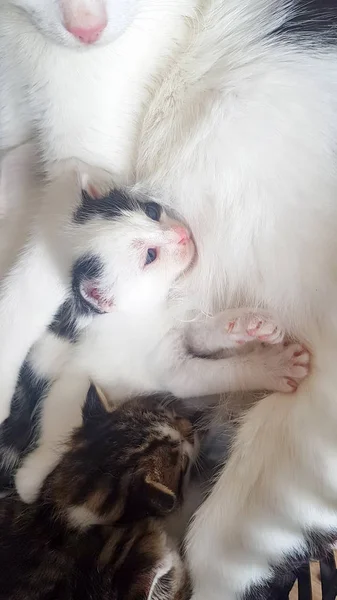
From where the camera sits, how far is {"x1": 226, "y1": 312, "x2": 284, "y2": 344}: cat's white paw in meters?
1.23

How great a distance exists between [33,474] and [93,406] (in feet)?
0.65

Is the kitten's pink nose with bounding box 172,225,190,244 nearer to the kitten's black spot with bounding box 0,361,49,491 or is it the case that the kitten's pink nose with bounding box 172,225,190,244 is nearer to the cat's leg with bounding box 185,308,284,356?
the cat's leg with bounding box 185,308,284,356

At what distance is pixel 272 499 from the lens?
1.06m

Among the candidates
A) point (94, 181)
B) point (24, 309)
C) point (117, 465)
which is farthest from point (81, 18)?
point (117, 465)

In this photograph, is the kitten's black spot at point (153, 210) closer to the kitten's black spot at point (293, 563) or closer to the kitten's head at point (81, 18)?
the kitten's head at point (81, 18)

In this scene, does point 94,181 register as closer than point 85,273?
No

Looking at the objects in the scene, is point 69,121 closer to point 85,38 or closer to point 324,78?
point 85,38

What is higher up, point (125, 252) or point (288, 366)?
point (125, 252)

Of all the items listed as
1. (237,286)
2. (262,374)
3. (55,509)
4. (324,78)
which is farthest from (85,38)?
(55,509)

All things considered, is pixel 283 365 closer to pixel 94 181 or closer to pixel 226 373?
pixel 226 373

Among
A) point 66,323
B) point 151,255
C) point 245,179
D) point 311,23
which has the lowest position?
point 66,323

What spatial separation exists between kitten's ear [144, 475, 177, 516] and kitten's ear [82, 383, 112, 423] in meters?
0.16

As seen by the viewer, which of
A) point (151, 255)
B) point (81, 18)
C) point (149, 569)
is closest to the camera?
point (81, 18)

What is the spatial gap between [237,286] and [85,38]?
1.73ft
